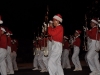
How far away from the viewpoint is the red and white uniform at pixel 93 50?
13.0 m

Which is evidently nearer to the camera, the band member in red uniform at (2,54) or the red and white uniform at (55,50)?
the red and white uniform at (55,50)

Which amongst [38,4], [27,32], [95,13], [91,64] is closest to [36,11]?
[38,4]

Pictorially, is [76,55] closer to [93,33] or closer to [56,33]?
[93,33]

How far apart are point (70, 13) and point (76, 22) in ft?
3.71

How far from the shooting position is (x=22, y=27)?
31750 millimetres

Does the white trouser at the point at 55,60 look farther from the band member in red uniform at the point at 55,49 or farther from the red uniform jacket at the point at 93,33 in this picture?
the red uniform jacket at the point at 93,33

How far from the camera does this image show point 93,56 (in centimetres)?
1313

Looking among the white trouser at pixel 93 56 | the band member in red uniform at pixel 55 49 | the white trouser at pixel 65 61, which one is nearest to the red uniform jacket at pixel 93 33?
the white trouser at pixel 93 56

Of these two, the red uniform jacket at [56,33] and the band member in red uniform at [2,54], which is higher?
the red uniform jacket at [56,33]

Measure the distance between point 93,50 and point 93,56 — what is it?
0.25 metres

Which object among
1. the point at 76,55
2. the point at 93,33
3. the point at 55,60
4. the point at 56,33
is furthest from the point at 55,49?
the point at 76,55

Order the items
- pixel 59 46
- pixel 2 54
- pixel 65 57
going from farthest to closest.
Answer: pixel 65 57
pixel 2 54
pixel 59 46

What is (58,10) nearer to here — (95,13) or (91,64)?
(95,13)

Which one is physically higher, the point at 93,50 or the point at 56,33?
the point at 56,33
